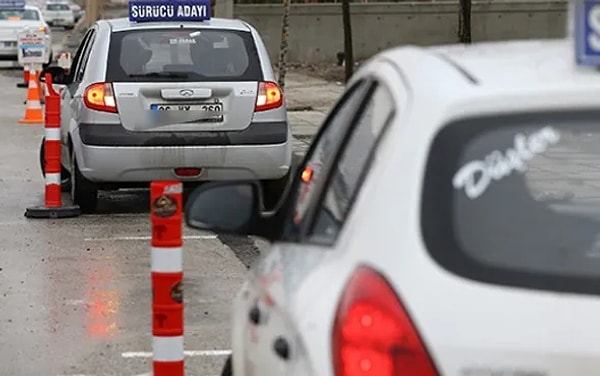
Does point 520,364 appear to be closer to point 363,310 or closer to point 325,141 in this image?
point 363,310

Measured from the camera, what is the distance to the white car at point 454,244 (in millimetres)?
2691

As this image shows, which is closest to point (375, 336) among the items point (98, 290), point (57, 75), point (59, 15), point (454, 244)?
point (454, 244)

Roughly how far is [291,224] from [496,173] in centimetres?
98

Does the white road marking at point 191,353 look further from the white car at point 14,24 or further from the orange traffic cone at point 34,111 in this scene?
the white car at point 14,24

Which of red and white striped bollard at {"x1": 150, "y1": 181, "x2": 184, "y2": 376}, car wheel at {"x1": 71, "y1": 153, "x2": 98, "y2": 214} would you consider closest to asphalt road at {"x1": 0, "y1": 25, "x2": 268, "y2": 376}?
car wheel at {"x1": 71, "y1": 153, "x2": 98, "y2": 214}

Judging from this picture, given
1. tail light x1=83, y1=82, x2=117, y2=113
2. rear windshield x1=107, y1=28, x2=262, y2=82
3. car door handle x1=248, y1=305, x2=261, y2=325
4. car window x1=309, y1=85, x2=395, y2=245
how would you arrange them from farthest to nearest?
rear windshield x1=107, y1=28, x2=262, y2=82 < tail light x1=83, y1=82, x2=117, y2=113 < car door handle x1=248, y1=305, x2=261, y2=325 < car window x1=309, y1=85, x2=395, y2=245

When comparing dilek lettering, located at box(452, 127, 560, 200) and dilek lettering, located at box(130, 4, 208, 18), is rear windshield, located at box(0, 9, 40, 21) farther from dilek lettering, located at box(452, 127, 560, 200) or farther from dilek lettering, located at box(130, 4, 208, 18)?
dilek lettering, located at box(452, 127, 560, 200)

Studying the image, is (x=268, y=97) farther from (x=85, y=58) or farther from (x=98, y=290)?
(x=98, y=290)

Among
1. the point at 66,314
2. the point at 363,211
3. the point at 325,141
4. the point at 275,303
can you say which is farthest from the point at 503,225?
the point at 66,314

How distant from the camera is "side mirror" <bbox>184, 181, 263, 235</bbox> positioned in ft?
13.2

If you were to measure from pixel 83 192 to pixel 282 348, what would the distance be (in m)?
8.07

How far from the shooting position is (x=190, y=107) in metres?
10.6

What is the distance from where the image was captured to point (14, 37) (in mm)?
33000

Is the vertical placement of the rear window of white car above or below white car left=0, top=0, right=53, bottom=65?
below
